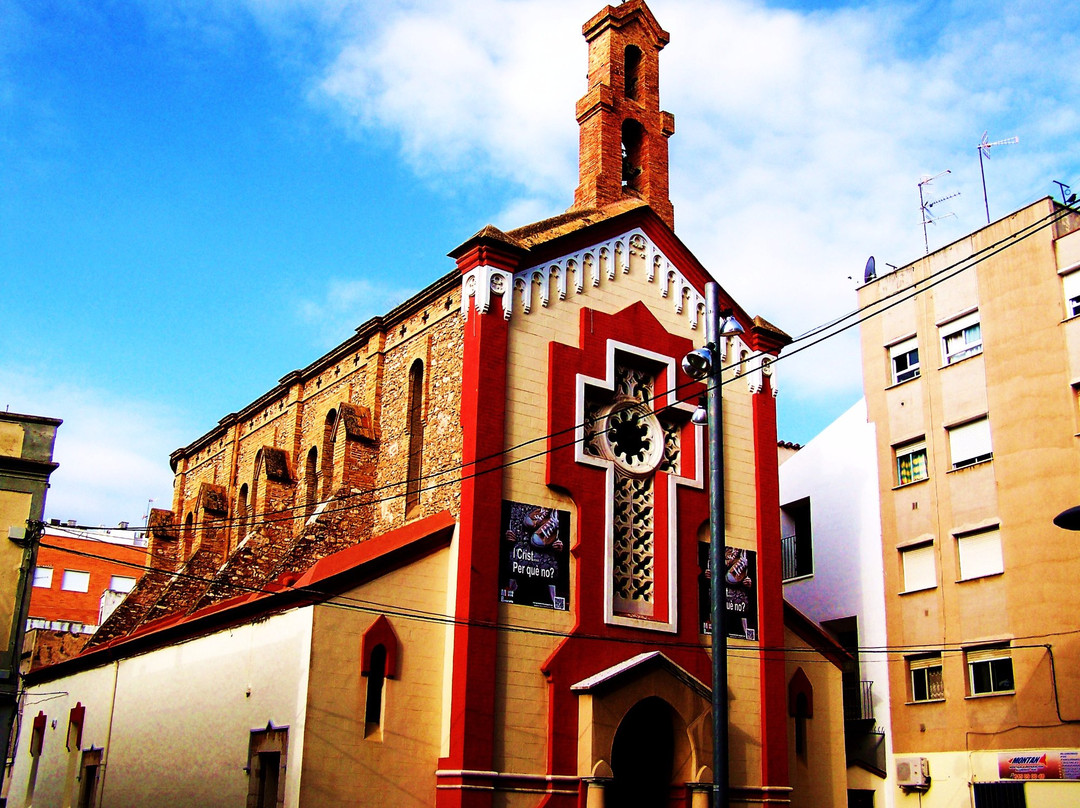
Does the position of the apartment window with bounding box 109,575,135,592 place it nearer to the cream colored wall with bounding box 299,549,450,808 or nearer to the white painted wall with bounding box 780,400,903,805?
the white painted wall with bounding box 780,400,903,805

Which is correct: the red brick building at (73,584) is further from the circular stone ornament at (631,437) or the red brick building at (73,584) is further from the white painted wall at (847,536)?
the circular stone ornament at (631,437)

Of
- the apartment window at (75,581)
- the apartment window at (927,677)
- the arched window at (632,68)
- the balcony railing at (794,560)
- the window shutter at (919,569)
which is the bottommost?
the apartment window at (927,677)

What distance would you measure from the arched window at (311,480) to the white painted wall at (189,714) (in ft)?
15.8

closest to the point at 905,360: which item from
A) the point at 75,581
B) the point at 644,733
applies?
the point at 644,733

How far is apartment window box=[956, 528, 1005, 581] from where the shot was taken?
953 inches

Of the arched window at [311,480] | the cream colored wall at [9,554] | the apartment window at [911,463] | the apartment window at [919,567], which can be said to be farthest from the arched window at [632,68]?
the cream colored wall at [9,554]

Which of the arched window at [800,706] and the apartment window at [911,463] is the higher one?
the apartment window at [911,463]

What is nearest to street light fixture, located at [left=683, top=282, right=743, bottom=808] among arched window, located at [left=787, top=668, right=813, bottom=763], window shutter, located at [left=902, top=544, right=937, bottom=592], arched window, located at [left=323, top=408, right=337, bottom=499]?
arched window, located at [left=787, top=668, right=813, bottom=763]

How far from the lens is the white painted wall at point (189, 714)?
18.1 metres

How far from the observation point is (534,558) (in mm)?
19266

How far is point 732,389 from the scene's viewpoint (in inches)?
920

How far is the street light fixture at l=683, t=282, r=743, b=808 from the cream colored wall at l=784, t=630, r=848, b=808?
31.7 ft

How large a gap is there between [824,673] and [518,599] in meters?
8.04

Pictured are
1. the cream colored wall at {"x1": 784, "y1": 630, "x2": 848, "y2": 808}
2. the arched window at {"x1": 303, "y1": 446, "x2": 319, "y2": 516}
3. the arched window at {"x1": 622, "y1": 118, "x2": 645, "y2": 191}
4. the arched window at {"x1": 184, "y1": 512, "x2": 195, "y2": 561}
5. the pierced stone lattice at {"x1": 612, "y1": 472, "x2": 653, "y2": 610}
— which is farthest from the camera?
the arched window at {"x1": 184, "y1": 512, "x2": 195, "y2": 561}
